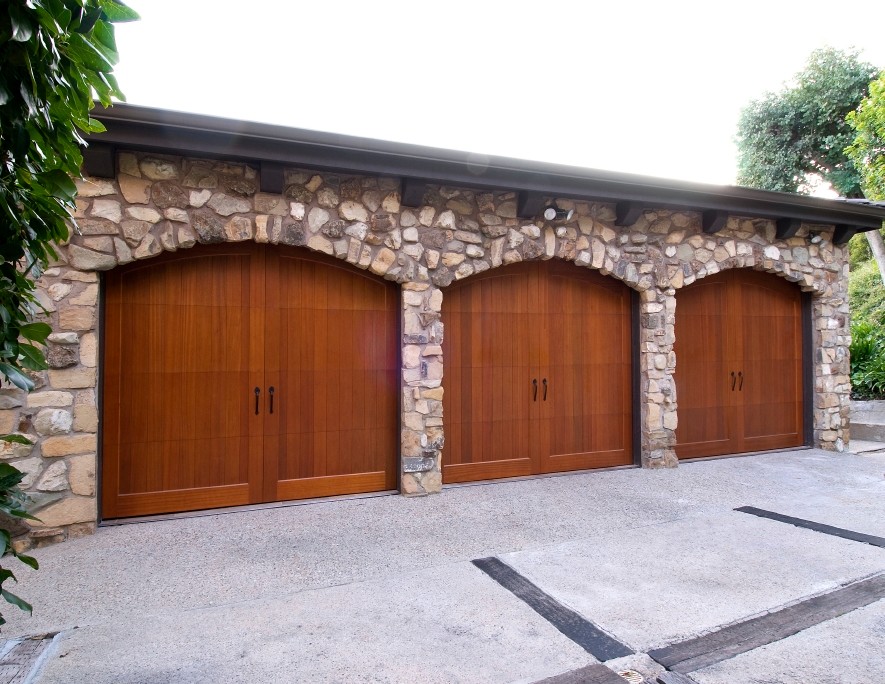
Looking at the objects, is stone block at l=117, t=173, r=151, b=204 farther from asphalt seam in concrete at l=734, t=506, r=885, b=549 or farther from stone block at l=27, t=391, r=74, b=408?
asphalt seam in concrete at l=734, t=506, r=885, b=549

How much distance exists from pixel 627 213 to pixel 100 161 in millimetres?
4414

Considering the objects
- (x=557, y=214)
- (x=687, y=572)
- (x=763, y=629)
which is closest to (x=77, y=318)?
(x=557, y=214)

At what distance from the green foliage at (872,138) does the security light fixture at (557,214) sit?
6335 millimetres

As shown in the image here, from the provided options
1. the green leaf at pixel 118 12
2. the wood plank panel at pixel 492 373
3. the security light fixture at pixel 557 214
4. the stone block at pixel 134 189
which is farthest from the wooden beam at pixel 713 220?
the green leaf at pixel 118 12

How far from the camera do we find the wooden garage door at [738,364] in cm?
605

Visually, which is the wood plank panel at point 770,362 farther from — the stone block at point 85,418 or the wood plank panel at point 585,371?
Result: the stone block at point 85,418

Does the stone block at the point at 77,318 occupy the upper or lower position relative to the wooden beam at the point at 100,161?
lower

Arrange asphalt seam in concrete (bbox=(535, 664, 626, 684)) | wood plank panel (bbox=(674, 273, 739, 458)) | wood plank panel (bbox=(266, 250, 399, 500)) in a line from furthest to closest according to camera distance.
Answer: wood plank panel (bbox=(674, 273, 739, 458)), wood plank panel (bbox=(266, 250, 399, 500)), asphalt seam in concrete (bbox=(535, 664, 626, 684))

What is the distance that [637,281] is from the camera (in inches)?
217

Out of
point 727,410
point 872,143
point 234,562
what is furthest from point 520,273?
point 872,143

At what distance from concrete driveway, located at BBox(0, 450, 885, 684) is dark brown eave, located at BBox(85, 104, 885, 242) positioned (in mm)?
2591

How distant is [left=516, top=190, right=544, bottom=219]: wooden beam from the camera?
15.9ft

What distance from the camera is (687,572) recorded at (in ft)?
10.3

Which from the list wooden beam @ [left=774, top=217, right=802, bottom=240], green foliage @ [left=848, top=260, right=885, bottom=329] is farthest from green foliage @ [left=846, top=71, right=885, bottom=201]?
green foliage @ [left=848, top=260, right=885, bottom=329]
